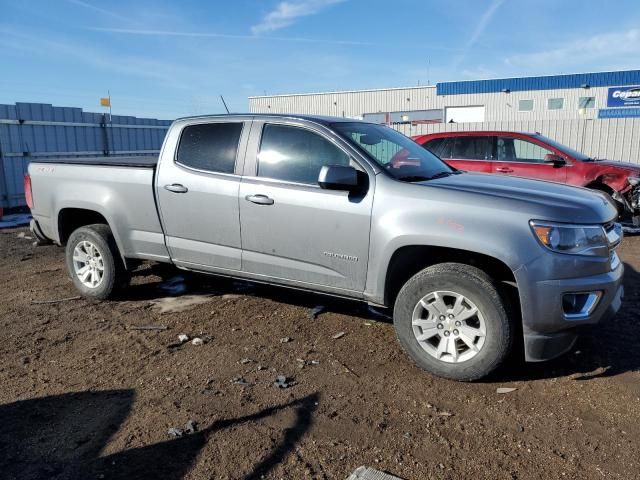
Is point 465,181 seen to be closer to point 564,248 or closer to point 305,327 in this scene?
point 564,248

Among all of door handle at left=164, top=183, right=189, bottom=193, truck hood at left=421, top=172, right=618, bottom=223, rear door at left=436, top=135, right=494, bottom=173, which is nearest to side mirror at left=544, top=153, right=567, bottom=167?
rear door at left=436, top=135, right=494, bottom=173

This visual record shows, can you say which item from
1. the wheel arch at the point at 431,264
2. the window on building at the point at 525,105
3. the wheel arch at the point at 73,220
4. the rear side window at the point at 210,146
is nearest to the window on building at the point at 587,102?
the window on building at the point at 525,105

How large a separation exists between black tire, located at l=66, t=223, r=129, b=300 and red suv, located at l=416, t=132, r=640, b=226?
21.6ft

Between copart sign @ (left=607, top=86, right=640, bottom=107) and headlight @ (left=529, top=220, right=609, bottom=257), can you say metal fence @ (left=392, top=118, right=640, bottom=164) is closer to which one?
headlight @ (left=529, top=220, right=609, bottom=257)

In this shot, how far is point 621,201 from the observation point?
8.77 metres

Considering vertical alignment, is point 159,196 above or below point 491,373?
above

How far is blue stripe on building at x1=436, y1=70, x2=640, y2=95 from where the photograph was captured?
31.5m

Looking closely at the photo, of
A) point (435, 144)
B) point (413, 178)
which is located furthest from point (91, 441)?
point (435, 144)

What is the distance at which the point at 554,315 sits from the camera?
338 centimetres

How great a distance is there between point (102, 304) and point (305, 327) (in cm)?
226

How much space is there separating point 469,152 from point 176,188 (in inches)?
263

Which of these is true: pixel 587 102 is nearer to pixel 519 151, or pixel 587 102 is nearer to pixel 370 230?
pixel 519 151

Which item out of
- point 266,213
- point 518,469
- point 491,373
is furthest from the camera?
point 266,213

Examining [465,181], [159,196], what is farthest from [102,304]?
Answer: [465,181]
